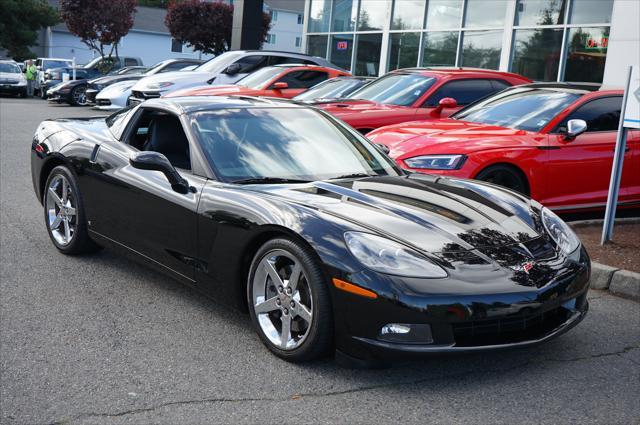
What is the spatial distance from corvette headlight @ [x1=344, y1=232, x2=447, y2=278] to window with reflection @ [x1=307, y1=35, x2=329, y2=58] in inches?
876

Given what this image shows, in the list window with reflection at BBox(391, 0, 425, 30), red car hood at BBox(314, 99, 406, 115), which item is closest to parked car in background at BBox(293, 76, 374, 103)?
red car hood at BBox(314, 99, 406, 115)

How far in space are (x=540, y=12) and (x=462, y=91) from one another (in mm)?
8105

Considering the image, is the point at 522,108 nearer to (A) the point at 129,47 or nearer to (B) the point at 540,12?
(B) the point at 540,12

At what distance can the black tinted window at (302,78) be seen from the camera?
14.3 m

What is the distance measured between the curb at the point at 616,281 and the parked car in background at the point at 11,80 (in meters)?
28.5

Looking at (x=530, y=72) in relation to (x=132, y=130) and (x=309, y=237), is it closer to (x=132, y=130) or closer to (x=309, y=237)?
(x=132, y=130)

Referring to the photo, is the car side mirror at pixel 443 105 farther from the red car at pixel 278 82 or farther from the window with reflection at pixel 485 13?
the window with reflection at pixel 485 13

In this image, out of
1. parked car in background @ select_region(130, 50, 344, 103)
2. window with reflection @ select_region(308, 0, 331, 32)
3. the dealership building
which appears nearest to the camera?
the dealership building

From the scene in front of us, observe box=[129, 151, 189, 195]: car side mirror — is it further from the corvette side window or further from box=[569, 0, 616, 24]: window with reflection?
box=[569, 0, 616, 24]: window with reflection

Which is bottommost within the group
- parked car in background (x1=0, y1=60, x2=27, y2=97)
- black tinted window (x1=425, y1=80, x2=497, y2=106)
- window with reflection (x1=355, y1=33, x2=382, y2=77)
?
parked car in background (x1=0, y1=60, x2=27, y2=97)

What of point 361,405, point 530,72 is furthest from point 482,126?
point 530,72

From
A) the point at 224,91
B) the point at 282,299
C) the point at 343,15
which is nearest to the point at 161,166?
the point at 282,299

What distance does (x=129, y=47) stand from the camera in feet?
205

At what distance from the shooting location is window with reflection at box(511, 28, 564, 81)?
1652 cm
